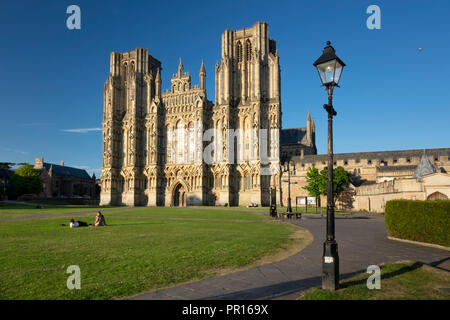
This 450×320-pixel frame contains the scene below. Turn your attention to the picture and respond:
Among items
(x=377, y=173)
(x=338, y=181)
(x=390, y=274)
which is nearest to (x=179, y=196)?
(x=338, y=181)

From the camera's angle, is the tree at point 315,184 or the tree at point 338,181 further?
the tree at point 315,184

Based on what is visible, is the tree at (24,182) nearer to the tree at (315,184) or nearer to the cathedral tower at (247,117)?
the cathedral tower at (247,117)

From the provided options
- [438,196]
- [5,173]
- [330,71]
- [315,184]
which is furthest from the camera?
[5,173]

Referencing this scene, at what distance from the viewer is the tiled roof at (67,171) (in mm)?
105488

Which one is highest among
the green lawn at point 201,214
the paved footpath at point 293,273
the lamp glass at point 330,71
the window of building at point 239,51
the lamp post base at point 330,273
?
the window of building at point 239,51

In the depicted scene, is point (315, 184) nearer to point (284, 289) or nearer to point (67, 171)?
point (284, 289)

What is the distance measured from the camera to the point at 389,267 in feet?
26.0

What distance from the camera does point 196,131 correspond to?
60656mm

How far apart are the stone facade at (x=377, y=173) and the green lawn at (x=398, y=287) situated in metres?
32.6

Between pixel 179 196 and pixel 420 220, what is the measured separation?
5463 centimetres

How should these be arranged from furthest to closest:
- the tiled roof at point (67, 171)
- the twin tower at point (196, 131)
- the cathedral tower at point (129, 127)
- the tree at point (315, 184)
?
the tiled roof at point (67, 171) → the cathedral tower at point (129, 127) → the twin tower at point (196, 131) → the tree at point (315, 184)

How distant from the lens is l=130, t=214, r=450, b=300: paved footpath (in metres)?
5.97

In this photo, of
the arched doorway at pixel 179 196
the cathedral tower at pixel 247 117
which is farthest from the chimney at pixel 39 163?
the cathedral tower at pixel 247 117
